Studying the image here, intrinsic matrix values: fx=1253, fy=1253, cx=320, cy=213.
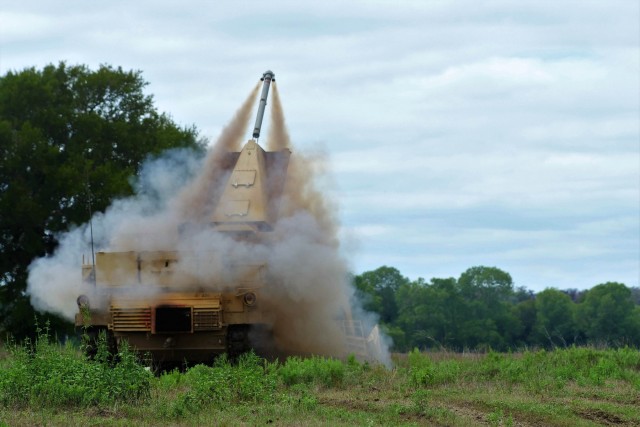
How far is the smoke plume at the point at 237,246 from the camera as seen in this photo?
2175 cm

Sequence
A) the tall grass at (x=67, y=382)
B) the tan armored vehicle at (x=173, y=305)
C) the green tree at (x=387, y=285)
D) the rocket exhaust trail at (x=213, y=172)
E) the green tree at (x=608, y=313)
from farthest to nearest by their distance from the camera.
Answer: the green tree at (x=387, y=285), the green tree at (x=608, y=313), the rocket exhaust trail at (x=213, y=172), the tan armored vehicle at (x=173, y=305), the tall grass at (x=67, y=382)

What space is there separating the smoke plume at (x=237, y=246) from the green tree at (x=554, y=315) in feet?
124

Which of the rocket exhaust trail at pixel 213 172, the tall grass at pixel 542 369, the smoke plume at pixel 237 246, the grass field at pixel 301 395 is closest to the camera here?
the grass field at pixel 301 395

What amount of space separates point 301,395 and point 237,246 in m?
6.25

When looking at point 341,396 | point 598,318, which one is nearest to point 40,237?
point 341,396

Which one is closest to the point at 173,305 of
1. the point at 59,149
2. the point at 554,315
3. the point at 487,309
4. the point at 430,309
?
the point at 59,149

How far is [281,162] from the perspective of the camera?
81.7 feet

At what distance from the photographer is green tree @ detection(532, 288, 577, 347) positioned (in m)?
62.7

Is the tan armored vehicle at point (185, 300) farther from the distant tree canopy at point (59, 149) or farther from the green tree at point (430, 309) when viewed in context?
the green tree at point (430, 309)

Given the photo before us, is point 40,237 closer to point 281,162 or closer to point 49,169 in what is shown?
point 49,169

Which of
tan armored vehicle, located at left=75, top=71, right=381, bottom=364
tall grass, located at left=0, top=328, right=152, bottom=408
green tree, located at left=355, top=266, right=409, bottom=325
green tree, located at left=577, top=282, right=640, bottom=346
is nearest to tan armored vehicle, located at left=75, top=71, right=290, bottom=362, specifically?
tan armored vehicle, located at left=75, top=71, right=381, bottom=364

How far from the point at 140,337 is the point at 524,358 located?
634cm

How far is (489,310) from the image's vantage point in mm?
69938

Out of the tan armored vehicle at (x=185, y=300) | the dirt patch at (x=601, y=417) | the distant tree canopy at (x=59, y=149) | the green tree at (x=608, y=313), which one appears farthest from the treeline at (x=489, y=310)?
the dirt patch at (x=601, y=417)
